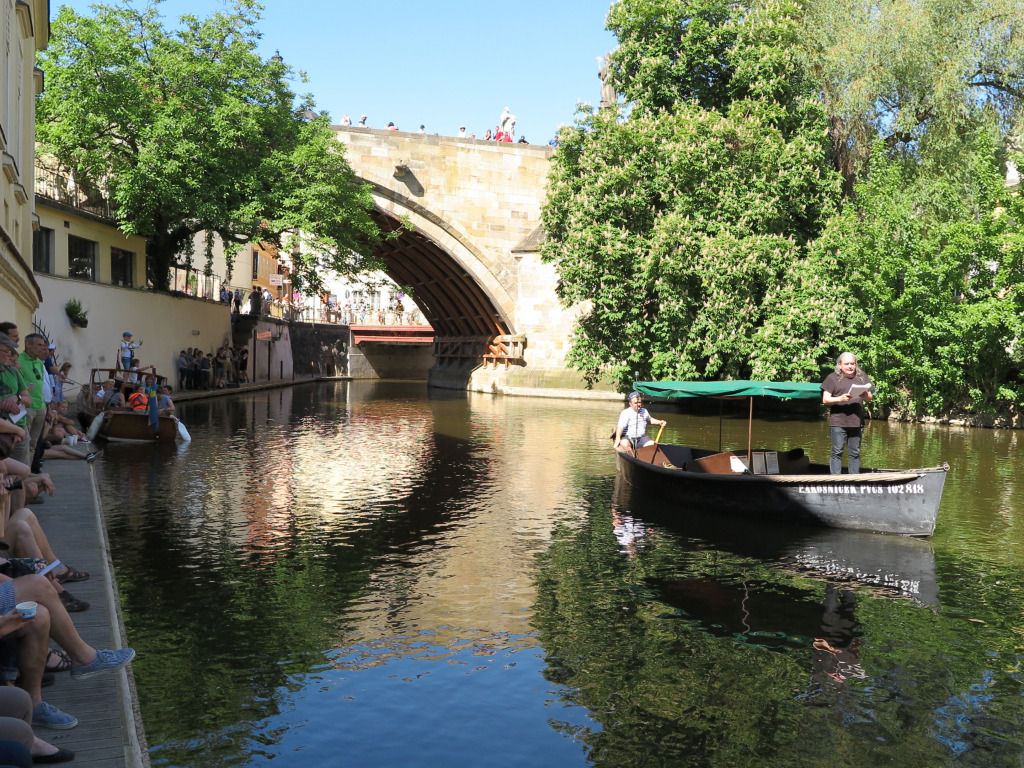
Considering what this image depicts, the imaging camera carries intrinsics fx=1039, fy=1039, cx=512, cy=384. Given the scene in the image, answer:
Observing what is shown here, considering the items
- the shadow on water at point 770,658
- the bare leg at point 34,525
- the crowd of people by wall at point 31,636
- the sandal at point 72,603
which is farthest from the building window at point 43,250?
the sandal at point 72,603

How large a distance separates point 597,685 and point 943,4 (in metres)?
21.6

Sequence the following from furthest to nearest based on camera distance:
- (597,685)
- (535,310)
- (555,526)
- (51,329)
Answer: (535,310) < (51,329) < (555,526) < (597,685)

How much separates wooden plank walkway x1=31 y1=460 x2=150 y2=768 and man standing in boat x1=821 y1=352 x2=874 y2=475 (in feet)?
22.7

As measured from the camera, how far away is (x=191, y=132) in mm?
24359

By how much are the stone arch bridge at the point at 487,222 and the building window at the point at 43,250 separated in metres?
11.8

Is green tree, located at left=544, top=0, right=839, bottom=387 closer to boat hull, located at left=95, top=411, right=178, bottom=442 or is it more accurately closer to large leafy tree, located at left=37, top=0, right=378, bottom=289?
large leafy tree, located at left=37, top=0, right=378, bottom=289

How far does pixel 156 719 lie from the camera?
16.6 ft

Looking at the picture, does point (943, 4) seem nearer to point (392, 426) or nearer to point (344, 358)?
point (392, 426)

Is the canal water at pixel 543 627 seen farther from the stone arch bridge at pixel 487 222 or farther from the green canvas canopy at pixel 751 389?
the stone arch bridge at pixel 487 222

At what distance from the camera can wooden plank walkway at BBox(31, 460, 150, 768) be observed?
3.98 m

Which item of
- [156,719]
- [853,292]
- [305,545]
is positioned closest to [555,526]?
[305,545]

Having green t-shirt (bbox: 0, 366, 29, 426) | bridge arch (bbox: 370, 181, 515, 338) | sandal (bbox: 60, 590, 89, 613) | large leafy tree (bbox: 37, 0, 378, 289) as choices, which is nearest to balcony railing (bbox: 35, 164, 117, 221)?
large leafy tree (bbox: 37, 0, 378, 289)

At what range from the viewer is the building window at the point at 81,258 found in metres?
24.4

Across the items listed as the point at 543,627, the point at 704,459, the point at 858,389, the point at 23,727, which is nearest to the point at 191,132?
the point at 704,459
